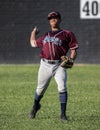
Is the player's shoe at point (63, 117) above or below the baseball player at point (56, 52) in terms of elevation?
below

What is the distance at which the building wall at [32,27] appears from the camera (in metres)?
22.8

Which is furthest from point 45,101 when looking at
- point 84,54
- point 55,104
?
point 84,54

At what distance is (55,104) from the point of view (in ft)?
36.9

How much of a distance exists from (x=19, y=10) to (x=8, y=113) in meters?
13.5

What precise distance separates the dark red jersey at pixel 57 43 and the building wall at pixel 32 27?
13.5 metres

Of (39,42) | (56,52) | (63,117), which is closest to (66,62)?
(56,52)

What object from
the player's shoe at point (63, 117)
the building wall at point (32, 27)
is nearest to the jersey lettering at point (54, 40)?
the player's shoe at point (63, 117)

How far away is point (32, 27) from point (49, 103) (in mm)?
11692

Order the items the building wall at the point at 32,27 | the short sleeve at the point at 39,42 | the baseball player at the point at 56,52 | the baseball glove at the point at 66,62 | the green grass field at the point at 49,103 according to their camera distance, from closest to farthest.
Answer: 1. the green grass field at the point at 49,103
2. the baseball glove at the point at 66,62
3. the baseball player at the point at 56,52
4. the short sleeve at the point at 39,42
5. the building wall at the point at 32,27

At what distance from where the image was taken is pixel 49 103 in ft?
37.6

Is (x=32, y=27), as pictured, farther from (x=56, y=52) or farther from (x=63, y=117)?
(x=63, y=117)

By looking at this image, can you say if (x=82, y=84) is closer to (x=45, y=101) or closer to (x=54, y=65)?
(x=45, y=101)

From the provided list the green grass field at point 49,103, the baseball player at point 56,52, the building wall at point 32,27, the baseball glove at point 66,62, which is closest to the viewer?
the green grass field at point 49,103

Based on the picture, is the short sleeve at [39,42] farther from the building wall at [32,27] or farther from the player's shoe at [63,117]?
the building wall at [32,27]
